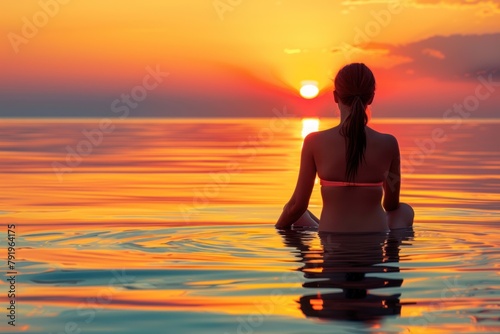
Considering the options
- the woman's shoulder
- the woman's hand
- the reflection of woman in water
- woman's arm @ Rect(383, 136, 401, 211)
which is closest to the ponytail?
the woman's shoulder

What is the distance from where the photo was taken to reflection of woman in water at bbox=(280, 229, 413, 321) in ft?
17.1

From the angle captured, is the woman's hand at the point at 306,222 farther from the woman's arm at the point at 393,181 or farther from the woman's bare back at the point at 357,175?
the woman's bare back at the point at 357,175

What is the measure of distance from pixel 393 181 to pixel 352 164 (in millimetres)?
622

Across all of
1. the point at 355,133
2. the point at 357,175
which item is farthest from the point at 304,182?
the point at 355,133

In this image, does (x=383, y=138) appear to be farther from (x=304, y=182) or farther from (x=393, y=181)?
(x=304, y=182)

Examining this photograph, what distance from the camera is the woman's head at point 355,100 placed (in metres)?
7.38

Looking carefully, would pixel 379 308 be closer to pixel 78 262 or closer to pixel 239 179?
pixel 78 262

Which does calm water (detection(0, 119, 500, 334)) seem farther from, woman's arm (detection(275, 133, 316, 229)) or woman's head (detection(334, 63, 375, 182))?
woman's head (detection(334, 63, 375, 182))

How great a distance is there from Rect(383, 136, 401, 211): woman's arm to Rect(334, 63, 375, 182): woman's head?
331mm

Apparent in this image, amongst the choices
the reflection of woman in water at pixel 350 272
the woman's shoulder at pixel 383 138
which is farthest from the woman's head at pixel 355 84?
the reflection of woman in water at pixel 350 272

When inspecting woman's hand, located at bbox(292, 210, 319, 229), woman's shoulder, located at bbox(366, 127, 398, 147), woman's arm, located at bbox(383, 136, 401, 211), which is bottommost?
woman's hand, located at bbox(292, 210, 319, 229)

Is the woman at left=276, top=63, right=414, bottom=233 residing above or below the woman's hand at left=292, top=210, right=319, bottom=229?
above

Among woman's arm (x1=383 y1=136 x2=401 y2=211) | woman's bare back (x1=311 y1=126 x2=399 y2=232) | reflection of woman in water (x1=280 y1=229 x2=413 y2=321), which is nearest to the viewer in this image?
reflection of woman in water (x1=280 y1=229 x2=413 y2=321)

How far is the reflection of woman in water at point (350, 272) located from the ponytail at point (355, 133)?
695 millimetres
